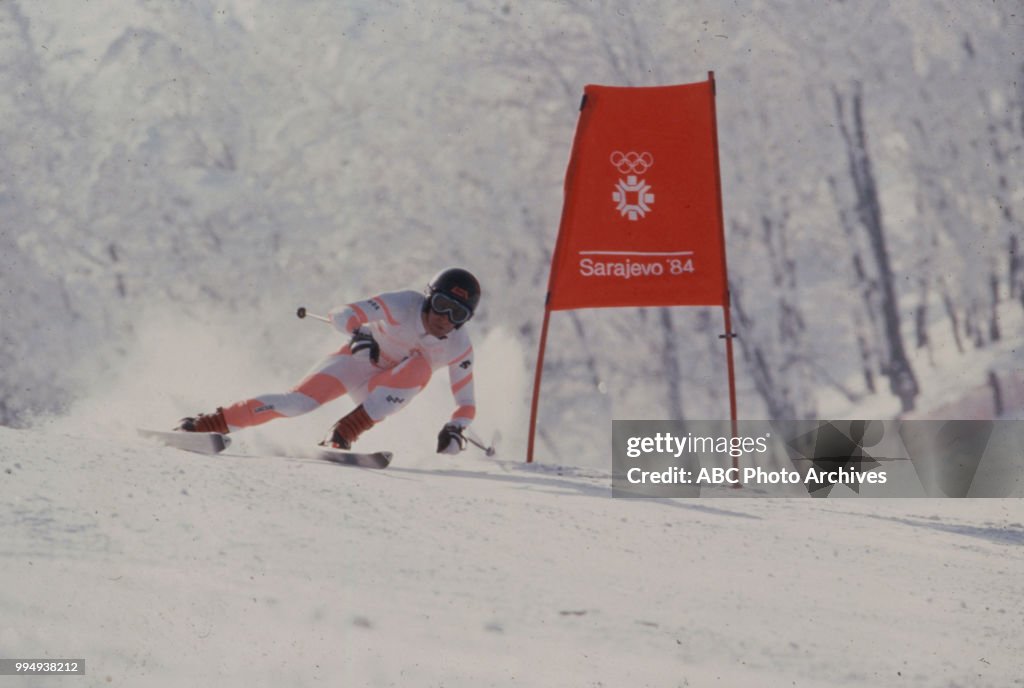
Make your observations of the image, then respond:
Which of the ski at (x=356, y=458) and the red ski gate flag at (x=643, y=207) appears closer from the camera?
the ski at (x=356, y=458)

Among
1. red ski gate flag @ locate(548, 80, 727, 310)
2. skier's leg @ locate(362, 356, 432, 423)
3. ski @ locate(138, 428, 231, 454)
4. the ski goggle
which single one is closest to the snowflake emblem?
red ski gate flag @ locate(548, 80, 727, 310)

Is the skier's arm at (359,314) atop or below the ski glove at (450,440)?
A: atop

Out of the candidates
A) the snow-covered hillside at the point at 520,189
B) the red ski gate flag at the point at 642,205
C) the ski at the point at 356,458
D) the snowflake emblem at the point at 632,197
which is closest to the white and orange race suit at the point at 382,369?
the ski at the point at 356,458

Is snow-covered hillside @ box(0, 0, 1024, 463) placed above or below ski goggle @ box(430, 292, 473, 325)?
above

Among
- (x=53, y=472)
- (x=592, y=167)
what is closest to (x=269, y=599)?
(x=53, y=472)

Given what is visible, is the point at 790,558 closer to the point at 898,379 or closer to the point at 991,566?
the point at 991,566

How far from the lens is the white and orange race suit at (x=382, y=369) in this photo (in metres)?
6.05

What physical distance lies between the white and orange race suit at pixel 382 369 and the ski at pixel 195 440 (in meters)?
0.37

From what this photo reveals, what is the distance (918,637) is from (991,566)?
1423 millimetres

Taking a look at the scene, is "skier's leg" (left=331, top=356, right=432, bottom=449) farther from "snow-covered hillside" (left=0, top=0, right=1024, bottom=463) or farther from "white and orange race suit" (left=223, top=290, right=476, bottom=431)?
"snow-covered hillside" (left=0, top=0, right=1024, bottom=463)

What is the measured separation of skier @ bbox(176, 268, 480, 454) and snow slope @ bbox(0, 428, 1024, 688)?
3.21 ft

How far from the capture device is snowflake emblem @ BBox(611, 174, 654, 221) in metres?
7.07

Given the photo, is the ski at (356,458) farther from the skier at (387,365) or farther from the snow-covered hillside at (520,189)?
the snow-covered hillside at (520,189)

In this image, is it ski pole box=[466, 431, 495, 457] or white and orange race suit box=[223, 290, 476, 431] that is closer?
white and orange race suit box=[223, 290, 476, 431]
